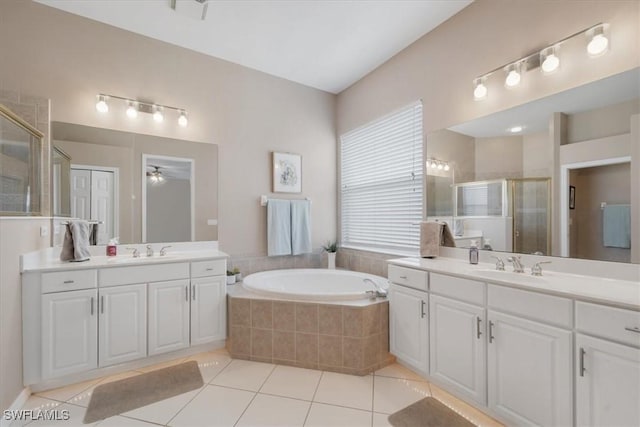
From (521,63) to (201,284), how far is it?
307cm

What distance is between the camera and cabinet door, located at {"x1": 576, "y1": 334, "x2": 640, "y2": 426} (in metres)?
1.16

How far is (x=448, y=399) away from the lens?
1.89 metres

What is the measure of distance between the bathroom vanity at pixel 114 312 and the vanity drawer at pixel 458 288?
6.11 feet

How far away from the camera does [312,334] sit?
2.28 metres

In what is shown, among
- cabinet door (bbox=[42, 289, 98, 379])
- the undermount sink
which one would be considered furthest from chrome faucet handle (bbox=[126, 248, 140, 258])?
the undermount sink

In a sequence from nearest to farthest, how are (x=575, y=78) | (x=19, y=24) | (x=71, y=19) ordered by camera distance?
1. (x=575, y=78)
2. (x=19, y=24)
3. (x=71, y=19)

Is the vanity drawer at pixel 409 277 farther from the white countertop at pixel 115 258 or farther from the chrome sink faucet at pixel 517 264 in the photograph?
the white countertop at pixel 115 258

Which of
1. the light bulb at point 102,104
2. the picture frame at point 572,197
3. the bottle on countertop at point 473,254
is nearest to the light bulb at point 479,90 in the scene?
the picture frame at point 572,197

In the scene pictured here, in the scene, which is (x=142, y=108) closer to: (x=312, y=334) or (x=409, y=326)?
(x=312, y=334)

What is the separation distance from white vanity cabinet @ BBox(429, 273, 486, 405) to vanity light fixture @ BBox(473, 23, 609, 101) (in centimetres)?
146

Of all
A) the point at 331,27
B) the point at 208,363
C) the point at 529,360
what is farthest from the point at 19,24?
the point at 529,360

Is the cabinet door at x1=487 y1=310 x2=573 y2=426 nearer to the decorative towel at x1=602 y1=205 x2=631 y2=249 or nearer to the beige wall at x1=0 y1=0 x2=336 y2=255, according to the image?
the decorative towel at x1=602 y1=205 x2=631 y2=249

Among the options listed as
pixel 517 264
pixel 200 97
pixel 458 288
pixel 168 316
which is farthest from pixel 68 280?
pixel 517 264

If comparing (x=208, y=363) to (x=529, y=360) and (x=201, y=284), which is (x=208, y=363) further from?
(x=529, y=360)
